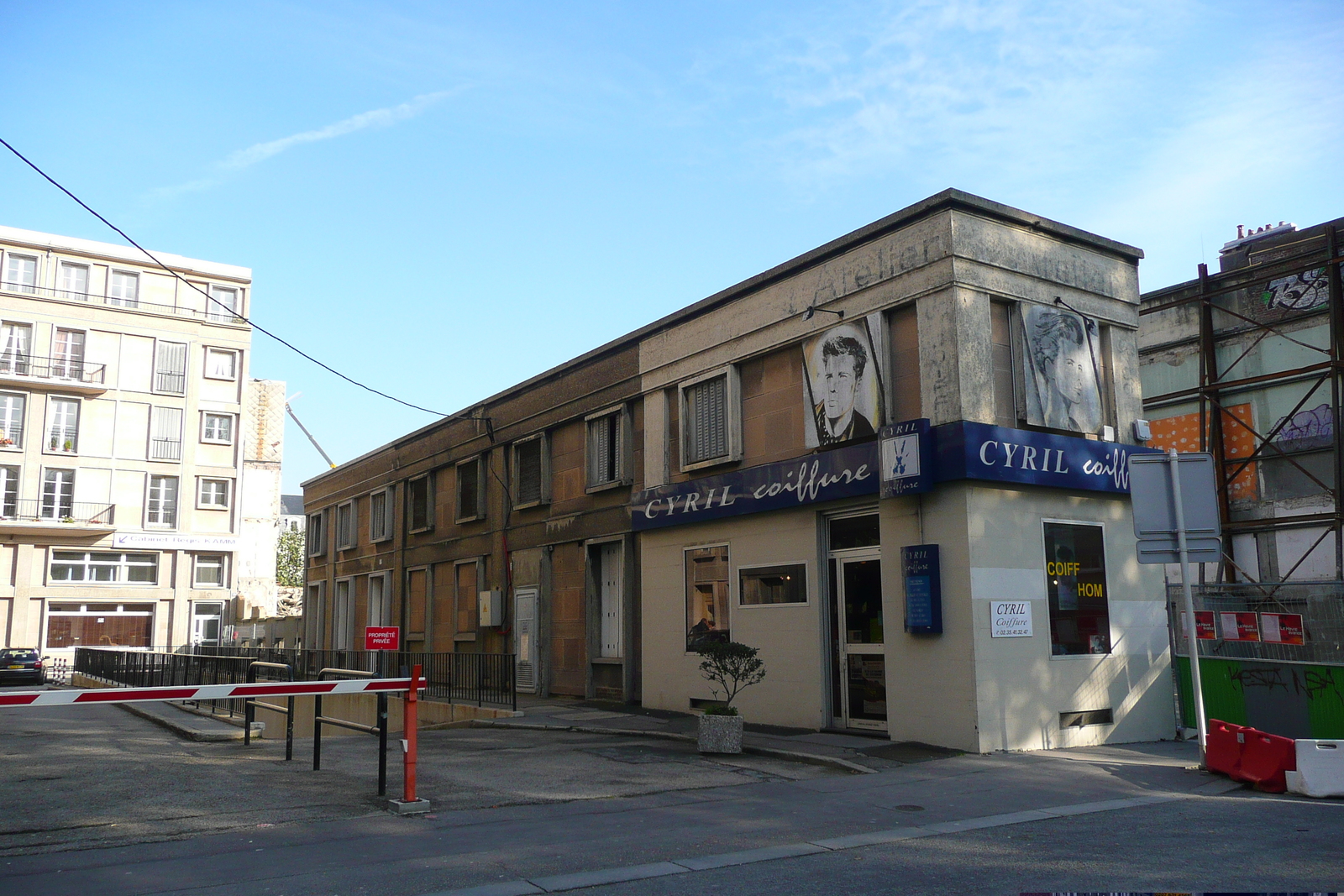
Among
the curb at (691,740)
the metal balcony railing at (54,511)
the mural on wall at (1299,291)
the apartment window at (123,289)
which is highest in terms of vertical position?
the apartment window at (123,289)

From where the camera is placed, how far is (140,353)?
4925 cm

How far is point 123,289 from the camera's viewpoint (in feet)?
163

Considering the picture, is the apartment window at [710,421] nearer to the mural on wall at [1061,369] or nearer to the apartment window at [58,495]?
the mural on wall at [1061,369]

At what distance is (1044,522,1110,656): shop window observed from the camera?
532 inches

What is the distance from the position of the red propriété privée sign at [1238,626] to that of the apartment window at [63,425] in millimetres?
47875

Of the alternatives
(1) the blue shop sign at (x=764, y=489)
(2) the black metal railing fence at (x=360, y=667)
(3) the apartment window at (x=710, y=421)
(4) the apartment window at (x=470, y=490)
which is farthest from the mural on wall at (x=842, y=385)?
(4) the apartment window at (x=470, y=490)

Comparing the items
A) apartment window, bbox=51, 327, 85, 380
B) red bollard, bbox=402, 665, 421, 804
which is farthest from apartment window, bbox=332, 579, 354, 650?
red bollard, bbox=402, 665, 421, 804

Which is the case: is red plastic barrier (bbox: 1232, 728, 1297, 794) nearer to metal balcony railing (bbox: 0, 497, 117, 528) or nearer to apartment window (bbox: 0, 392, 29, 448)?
metal balcony railing (bbox: 0, 497, 117, 528)

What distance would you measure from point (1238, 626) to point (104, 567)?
4739 centimetres

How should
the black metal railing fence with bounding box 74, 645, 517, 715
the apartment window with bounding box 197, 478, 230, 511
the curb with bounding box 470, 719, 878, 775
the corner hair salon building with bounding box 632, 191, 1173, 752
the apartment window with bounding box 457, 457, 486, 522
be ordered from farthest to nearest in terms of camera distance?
the apartment window with bounding box 197, 478, 230, 511 → the apartment window with bounding box 457, 457, 486, 522 → the black metal railing fence with bounding box 74, 645, 517, 715 → the corner hair salon building with bounding box 632, 191, 1173, 752 → the curb with bounding box 470, 719, 878, 775

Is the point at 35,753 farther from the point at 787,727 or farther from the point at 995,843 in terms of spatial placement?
the point at 995,843

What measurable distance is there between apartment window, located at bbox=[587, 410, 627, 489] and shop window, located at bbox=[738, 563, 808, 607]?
440 centimetres

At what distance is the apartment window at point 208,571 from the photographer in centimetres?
4912

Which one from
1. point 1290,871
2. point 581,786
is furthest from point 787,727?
point 1290,871
